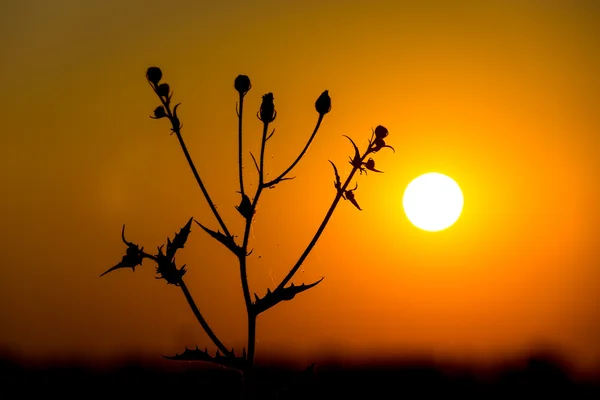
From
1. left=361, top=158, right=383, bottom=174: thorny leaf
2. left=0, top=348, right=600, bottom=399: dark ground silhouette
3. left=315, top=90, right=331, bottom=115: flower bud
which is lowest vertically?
left=0, top=348, right=600, bottom=399: dark ground silhouette

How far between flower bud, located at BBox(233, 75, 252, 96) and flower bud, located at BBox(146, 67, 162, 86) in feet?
1.76

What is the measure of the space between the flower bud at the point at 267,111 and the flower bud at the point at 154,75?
729mm

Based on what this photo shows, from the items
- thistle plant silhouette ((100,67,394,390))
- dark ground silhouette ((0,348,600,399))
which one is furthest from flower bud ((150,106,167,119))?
dark ground silhouette ((0,348,600,399))

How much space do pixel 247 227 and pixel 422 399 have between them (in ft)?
106

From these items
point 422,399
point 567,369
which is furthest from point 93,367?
point 567,369

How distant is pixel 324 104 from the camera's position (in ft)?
19.3

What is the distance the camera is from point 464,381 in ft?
119

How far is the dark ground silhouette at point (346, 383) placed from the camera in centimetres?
2609

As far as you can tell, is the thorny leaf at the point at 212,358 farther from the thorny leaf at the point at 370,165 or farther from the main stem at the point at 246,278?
the thorny leaf at the point at 370,165

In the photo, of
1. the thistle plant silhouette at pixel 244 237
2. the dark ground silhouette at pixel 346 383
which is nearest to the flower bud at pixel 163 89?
the thistle plant silhouette at pixel 244 237

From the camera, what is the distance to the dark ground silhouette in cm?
2609

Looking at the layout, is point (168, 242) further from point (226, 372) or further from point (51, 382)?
point (51, 382)

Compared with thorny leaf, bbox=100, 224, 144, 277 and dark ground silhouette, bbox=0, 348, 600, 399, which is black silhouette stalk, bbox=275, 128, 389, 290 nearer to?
thorny leaf, bbox=100, 224, 144, 277

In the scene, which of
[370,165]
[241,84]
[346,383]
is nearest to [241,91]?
[241,84]
